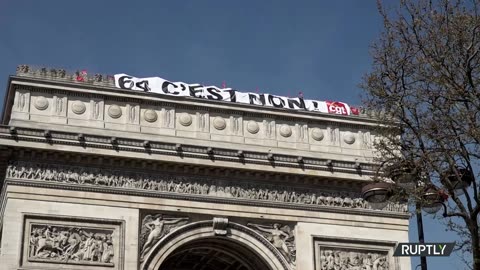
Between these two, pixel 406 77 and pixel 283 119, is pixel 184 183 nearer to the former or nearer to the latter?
pixel 283 119

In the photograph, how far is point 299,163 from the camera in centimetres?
3538

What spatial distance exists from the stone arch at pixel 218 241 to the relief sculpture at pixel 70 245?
184cm

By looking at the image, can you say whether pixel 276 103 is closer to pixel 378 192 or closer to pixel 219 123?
pixel 219 123

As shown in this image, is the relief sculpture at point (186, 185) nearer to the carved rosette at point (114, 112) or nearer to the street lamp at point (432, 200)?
the carved rosette at point (114, 112)

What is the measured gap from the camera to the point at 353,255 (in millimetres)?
35844

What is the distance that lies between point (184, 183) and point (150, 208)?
5.51 feet

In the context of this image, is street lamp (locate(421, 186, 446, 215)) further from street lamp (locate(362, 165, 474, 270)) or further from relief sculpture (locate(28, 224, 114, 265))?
relief sculpture (locate(28, 224, 114, 265))

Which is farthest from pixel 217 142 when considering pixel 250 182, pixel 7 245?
pixel 7 245

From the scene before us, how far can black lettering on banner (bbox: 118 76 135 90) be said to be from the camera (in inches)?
1383

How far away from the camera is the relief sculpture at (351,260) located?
35406 millimetres

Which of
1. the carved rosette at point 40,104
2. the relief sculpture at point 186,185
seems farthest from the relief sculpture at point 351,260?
the carved rosette at point 40,104

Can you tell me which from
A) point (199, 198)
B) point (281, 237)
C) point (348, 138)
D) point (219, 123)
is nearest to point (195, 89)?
point (219, 123)

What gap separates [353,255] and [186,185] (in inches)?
287

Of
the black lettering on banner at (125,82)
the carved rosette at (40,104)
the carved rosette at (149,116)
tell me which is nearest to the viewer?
the carved rosette at (40,104)
